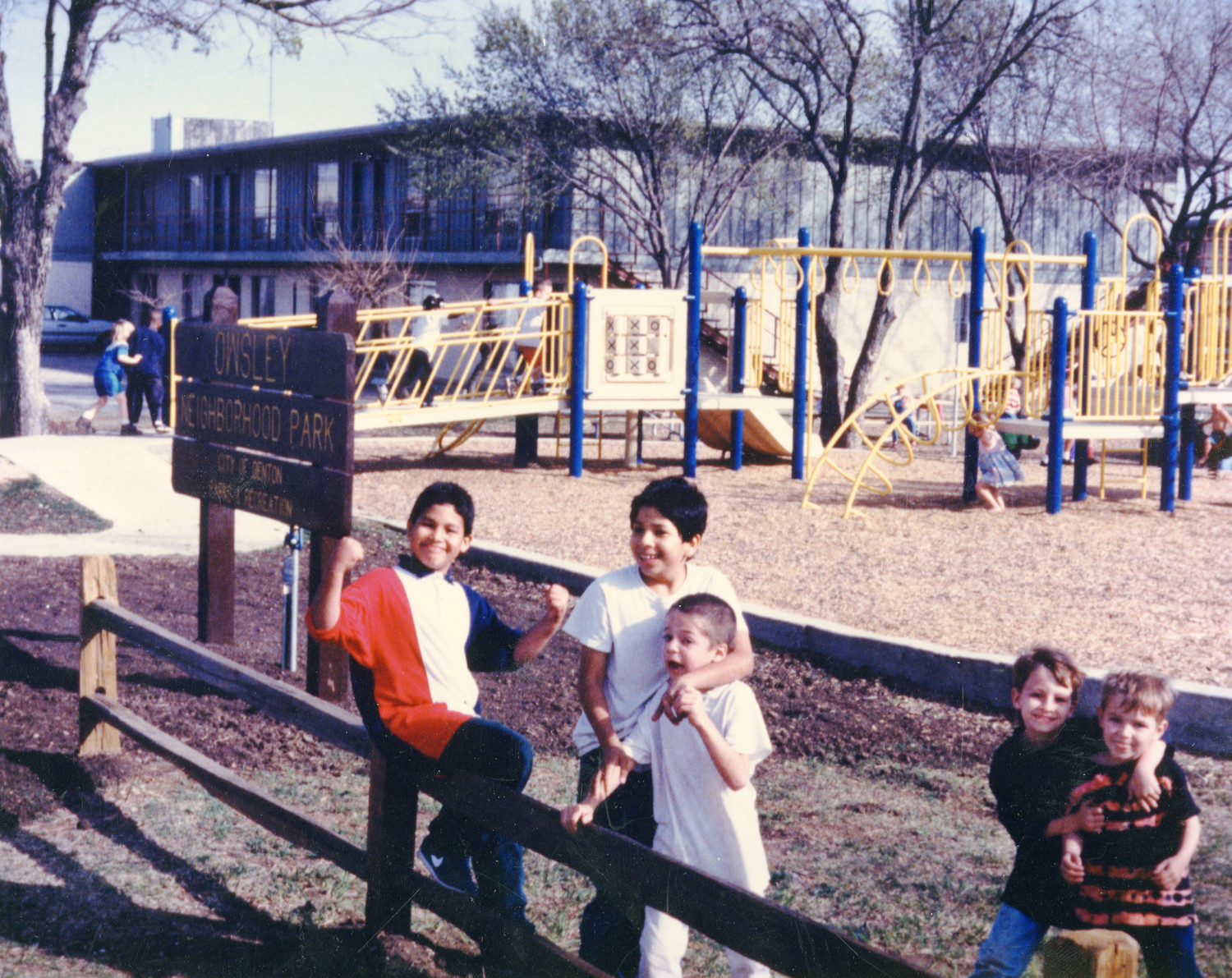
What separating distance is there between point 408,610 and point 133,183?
1929 inches

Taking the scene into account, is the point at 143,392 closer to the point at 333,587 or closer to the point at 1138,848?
the point at 333,587

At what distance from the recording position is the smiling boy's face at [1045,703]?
286 cm

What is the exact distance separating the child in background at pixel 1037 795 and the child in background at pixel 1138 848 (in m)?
0.06

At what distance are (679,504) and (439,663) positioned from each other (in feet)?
2.76

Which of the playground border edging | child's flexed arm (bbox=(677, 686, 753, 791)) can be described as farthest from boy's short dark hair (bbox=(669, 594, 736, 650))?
the playground border edging

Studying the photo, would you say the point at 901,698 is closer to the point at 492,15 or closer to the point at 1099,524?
the point at 1099,524

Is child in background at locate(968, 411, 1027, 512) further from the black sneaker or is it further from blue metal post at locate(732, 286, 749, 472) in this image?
the black sneaker

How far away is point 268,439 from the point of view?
20.0ft

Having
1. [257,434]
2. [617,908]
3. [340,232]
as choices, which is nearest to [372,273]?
[340,232]

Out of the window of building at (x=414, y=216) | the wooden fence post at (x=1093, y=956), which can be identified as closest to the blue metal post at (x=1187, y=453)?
the wooden fence post at (x=1093, y=956)

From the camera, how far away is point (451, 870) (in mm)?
3826

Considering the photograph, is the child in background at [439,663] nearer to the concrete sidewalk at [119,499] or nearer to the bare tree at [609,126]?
the concrete sidewalk at [119,499]

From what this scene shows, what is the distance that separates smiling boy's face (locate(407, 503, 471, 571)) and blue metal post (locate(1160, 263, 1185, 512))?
1021 centimetres

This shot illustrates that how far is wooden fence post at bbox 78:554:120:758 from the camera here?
567cm
